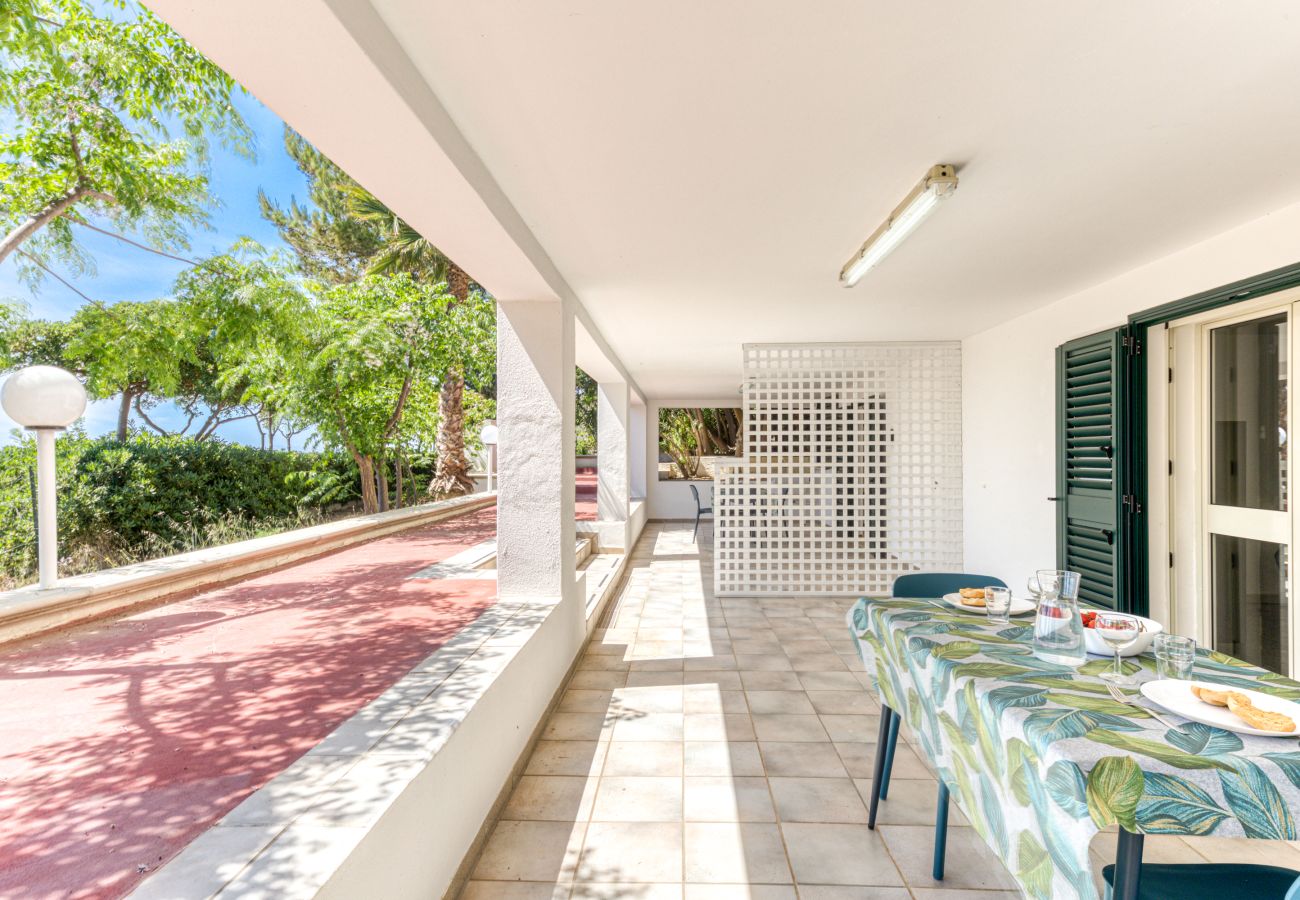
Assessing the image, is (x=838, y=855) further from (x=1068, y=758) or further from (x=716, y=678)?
(x=716, y=678)

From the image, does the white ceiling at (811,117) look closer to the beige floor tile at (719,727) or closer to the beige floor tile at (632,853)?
the beige floor tile at (632,853)

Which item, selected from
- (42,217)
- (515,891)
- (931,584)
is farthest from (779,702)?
(42,217)

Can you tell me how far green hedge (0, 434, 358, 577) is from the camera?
584cm

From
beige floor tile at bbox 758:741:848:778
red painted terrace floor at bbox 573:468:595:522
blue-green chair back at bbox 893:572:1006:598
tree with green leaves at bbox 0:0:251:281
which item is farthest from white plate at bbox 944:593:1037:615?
red painted terrace floor at bbox 573:468:595:522

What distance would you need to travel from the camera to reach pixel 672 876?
2014mm

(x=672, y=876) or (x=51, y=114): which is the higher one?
(x=51, y=114)

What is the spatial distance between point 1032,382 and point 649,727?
12.4 feet

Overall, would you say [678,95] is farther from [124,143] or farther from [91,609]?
[124,143]

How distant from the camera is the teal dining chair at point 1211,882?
1.30 metres

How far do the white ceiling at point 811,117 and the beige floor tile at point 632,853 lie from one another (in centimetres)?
233

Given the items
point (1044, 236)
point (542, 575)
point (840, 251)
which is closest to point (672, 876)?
point (542, 575)

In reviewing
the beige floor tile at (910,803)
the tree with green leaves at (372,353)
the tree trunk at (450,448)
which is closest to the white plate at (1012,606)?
the beige floor tile at (910,803)

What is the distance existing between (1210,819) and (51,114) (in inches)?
315

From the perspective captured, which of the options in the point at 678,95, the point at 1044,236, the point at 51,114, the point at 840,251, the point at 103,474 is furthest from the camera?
the point at 103,474
